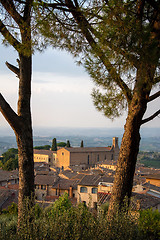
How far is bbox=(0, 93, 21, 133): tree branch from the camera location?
358 cm

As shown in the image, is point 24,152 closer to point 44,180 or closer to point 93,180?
point 93,180

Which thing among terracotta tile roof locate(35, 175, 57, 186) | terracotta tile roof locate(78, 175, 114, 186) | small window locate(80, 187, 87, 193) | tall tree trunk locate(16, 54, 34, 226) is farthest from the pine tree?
terracotta tile roof locate(35, 175, 57, 186)

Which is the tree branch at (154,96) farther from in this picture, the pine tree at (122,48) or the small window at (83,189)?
the small window at (83,189)

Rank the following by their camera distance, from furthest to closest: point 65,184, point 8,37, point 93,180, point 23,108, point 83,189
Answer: point 65,184
point 93,180
point 83,189
point 8,37
point 23,108

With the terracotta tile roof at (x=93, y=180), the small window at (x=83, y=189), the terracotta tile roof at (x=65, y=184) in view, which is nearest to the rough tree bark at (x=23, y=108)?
the terracotta tile roof at (x=93, y=180)

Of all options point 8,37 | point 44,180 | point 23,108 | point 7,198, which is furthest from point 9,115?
point 44,180

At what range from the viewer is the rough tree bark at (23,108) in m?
3.65

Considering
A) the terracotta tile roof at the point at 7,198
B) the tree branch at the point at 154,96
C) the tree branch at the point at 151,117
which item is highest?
the tree branch at the point at 154,96

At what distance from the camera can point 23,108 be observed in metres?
3.82

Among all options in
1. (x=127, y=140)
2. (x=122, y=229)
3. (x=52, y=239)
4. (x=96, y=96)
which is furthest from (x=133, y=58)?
(x=52, y=239)

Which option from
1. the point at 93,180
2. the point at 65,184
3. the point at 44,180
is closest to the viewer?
the point at 93,180

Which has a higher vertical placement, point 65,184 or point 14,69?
point 14,69

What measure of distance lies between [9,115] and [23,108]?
28cm

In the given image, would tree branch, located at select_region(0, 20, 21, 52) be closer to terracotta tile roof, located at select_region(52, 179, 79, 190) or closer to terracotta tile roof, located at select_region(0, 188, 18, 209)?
terracotta tile roof, located at select_region(0, 188, 18, 209)
